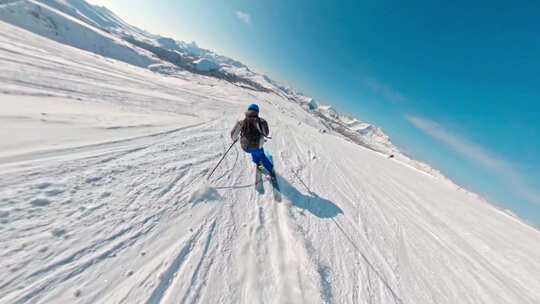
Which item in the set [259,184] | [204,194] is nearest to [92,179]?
[204,194]

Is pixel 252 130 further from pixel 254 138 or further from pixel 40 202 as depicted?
pixel 40 202

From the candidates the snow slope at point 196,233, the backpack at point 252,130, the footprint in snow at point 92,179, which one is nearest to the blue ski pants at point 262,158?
the backpack at point 252,130

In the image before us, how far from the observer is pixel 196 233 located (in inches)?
142

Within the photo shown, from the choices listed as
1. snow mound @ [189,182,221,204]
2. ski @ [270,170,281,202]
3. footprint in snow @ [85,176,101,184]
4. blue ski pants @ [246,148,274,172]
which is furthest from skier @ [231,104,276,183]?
footprint in snow @ [85,176,101,184]

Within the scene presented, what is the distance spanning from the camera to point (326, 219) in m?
5.15

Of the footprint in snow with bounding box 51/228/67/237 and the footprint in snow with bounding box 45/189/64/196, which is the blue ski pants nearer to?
the footprint in snow with bounding box 45/189/64/196

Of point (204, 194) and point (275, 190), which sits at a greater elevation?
point (275, 190)

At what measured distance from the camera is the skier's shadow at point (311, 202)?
17.8 feet

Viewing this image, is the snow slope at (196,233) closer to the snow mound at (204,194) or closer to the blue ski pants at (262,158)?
the snow mound at (204,194)

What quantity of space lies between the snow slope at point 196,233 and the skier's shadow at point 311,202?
53 millimetres

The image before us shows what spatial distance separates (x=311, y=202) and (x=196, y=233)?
10.7ft

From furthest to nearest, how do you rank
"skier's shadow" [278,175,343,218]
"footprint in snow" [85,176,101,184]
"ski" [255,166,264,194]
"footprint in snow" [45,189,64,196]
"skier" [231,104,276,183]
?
"skier" [231,104,276,183]
"ski" [255,166,264,194]
"skier's shadow" [278,175,343,218]
"footprint in snow" [85,176,101,184]
"footprint in snow" [45,189,64,196]

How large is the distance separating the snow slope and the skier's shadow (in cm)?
5

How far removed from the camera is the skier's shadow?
5.44m
